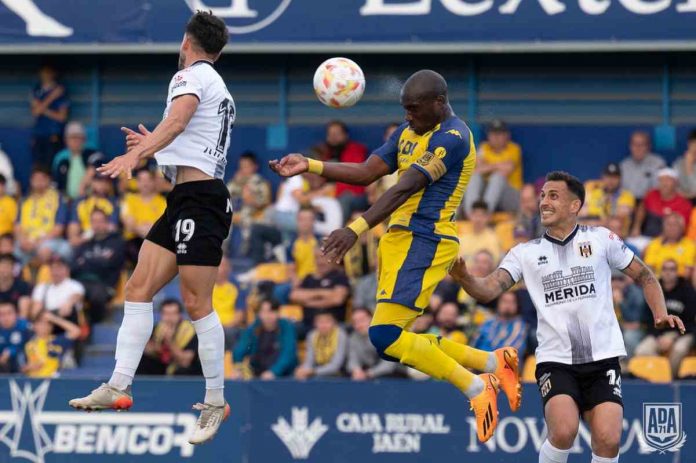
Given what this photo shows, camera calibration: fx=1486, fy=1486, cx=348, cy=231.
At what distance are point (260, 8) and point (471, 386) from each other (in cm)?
920

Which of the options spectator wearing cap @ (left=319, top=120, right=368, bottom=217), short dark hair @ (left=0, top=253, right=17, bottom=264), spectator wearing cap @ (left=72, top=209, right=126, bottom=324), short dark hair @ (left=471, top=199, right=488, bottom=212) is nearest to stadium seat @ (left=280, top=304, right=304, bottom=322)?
spectator wearing cap @ (left=319, top=120, right=368, bottom=217)

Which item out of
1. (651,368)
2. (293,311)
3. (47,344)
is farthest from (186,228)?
(47,344)

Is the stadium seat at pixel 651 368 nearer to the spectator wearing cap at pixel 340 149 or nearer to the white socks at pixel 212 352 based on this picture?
the spectator wearing cap at pixel 340 149

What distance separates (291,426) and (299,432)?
3.9 inches

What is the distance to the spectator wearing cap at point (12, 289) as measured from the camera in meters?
17.3

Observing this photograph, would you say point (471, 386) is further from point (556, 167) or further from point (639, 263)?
point (556, 167)

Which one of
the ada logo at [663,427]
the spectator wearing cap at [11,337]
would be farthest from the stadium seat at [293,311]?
the ada logo at [663,427]

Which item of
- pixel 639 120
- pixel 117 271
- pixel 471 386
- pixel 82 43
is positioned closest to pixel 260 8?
pixel 82 43

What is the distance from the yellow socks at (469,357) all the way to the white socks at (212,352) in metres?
1.67

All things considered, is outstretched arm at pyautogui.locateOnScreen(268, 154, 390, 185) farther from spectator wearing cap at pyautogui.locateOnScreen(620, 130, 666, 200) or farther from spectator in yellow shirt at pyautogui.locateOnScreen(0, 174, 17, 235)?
spectator in yellow shirt at pyautogui.locateOnScreen(0, 174, 17, 235)

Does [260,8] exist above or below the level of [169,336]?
above

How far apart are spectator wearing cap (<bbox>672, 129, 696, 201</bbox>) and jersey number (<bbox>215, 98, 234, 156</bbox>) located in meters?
8.73

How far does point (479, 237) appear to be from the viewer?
55.7 feet

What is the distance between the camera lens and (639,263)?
10.5m
